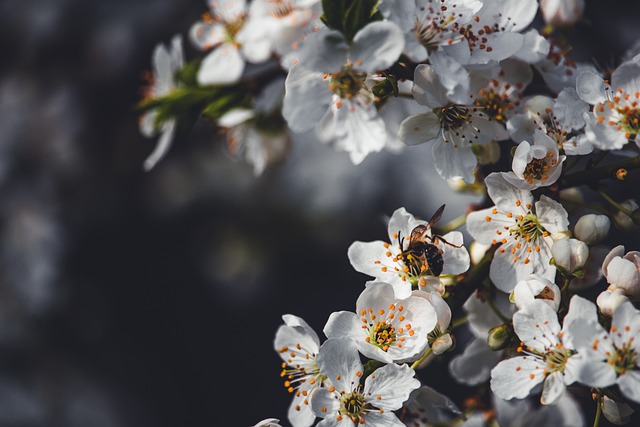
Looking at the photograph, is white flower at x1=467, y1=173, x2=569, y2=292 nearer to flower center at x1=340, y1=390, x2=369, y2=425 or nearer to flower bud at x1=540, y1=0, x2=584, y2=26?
flower center at x1=340, y1=390, x2=369, y2=425

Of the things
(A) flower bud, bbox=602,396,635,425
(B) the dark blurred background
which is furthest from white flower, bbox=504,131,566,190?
(B) the dark blurred background

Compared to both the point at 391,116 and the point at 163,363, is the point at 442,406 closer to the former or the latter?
the point at 391,116

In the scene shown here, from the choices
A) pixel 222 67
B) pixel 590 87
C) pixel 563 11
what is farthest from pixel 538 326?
pixel 222 67

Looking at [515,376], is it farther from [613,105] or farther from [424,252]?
[613,105]

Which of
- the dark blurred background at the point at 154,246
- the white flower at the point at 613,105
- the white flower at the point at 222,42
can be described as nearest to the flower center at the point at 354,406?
the white flower at the point at 613,105

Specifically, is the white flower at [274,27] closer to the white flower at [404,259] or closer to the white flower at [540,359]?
the white flower at [404,259]

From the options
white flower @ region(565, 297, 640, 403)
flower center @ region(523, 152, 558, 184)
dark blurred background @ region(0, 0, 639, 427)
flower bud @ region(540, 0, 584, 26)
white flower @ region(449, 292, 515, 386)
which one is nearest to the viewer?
white flower @ region(565, 297, 640, 403)
